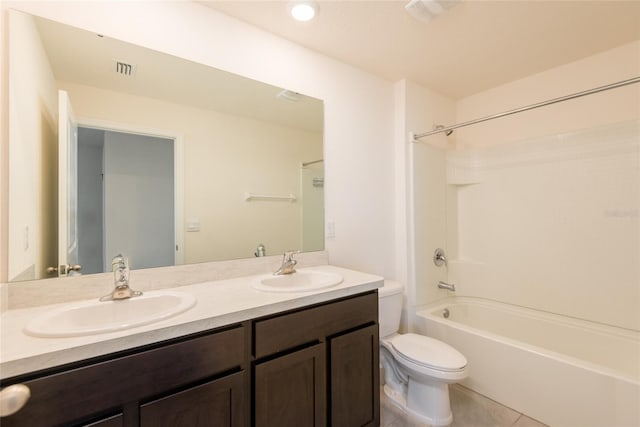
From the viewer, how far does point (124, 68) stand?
4.27 feet

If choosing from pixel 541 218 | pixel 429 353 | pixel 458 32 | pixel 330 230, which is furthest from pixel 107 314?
pixel 541 218

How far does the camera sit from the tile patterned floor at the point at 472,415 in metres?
1.64

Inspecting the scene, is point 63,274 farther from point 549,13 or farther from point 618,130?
point 618,130

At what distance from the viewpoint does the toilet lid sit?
156 centimetres

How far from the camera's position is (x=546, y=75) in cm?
226

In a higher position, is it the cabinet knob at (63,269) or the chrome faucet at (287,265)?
the cabinet knob at (63,269)

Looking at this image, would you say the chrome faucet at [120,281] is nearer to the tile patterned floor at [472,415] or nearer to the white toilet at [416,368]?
the white toilet at [416,368]

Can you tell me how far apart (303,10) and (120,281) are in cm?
157

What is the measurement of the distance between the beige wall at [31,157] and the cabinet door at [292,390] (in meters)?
0.97

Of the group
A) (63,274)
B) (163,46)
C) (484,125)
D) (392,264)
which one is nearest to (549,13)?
(484,125)

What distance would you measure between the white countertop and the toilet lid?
1.91 ft

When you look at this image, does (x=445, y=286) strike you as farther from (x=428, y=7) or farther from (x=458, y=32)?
(x=428, y=7)

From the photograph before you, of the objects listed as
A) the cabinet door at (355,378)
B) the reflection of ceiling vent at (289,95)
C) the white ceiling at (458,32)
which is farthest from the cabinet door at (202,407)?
the white ceiling at (458,32)

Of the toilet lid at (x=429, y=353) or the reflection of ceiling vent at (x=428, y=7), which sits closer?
the reflection of ceiling vent at (x=428, y=7)
